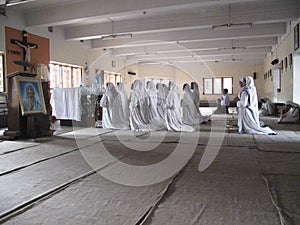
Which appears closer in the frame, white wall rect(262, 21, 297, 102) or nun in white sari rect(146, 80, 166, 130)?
nun in white sari rect(146, 80, 166, 130)

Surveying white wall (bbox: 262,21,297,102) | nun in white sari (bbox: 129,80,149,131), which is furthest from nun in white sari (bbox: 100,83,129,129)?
white wall (bbox: 262,21,297,102)

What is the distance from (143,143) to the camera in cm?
568

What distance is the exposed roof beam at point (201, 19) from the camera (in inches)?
354

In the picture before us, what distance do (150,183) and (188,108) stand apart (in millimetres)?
6151

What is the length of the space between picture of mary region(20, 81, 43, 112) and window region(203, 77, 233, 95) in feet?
56.0

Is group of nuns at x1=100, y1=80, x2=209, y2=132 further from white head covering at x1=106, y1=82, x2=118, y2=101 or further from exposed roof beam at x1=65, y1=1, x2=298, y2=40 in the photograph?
exposed roof beam at x1=65, y1=1, x2=298, y2=40

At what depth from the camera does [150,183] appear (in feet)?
10.4

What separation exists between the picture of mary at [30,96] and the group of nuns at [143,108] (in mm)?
2156

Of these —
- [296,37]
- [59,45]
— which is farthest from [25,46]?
[296,37]

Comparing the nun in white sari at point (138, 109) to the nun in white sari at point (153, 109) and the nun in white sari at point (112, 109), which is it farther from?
the nun in white sari at point (112, 109)

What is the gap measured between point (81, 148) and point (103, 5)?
519 cm

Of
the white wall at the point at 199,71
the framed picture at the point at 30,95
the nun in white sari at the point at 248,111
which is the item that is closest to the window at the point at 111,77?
the white wall at the point at 199,71

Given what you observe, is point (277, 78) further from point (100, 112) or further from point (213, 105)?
point (100, 112)

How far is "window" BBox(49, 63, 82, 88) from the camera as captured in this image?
12207 mm
